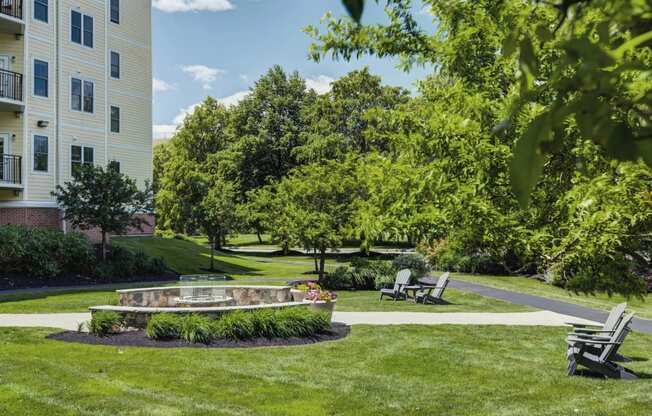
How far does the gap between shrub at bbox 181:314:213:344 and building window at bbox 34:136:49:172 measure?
1968 centimetres

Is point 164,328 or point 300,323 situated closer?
point 164,328

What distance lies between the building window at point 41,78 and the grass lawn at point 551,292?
71.3 ft

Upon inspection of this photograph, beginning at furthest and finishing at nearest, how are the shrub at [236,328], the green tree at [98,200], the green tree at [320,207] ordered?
the green tree at [98,200]
the green tree at [320,207]
the shrub at [236,328]

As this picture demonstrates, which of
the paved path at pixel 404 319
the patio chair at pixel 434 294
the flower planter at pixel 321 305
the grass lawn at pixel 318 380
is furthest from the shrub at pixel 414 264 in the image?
the grass lawn at pixel 318 380

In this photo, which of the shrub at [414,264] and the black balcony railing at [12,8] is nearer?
the shrub at [414,264]

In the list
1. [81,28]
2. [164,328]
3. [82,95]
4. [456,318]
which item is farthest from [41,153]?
[456,318]

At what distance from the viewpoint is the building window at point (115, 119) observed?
112 feet

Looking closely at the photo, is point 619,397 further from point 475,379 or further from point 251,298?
point 251,298

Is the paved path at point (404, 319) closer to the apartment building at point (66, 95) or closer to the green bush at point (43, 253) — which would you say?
the green bush at point (43, 253)

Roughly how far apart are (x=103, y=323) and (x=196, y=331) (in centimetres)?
222

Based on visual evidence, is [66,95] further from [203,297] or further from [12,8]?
[203,297]

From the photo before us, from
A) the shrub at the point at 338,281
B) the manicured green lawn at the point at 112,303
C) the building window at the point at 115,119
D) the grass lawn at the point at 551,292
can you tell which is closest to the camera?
the manicured green lawn at the point at 112,303

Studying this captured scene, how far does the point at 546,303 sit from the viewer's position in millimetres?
20609

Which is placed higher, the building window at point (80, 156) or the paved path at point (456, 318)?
the building window at point (80, 156)
